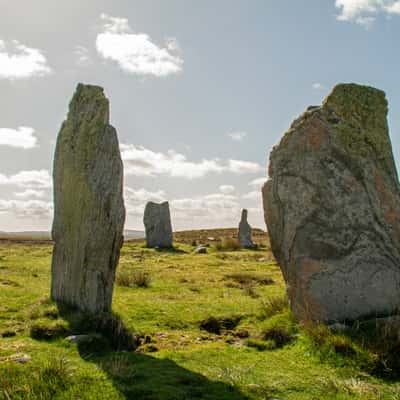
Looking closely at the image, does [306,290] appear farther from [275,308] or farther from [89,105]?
[89,105]

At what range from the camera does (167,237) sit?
30.9m

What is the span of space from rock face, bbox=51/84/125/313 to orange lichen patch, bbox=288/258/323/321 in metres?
3.67

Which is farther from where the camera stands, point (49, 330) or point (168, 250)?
point (168, 250)

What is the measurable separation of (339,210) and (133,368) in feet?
14.3

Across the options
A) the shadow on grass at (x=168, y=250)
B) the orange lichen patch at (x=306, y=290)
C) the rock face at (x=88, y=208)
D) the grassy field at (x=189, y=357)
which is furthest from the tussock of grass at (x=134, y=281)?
the shadow on grass at (x=168, y=250)

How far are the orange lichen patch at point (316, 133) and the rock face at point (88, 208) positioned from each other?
3909 mm

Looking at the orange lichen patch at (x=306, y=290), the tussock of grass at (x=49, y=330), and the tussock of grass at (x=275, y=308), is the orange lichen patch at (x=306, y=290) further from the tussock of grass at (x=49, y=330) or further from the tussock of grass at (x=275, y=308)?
the tussock of grass at (x=49, y=330)

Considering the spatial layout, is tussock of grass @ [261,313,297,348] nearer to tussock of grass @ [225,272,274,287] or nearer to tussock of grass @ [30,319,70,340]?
tussock of grass @ [30,319,70,340]

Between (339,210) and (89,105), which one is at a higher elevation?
(89,105)

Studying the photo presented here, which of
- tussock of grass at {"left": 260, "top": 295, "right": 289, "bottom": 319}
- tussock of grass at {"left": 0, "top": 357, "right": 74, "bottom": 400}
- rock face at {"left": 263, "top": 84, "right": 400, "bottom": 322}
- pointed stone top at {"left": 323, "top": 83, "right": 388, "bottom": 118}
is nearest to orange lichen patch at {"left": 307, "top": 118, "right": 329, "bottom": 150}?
rock face at {"left": 263, "top": 84, "right": 400, "bottom": 322}

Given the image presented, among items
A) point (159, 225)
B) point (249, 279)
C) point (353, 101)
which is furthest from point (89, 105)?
point (159, 225)

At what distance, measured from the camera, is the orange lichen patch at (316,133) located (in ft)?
27.2

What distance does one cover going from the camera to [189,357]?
7.12m

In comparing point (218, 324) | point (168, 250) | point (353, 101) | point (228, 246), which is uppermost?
point (353, 101)
